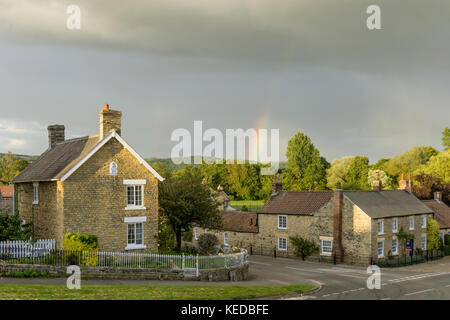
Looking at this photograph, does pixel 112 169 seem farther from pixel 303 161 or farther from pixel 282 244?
pixel 303 161

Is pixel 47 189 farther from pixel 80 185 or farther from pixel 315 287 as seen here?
pixel 315 287

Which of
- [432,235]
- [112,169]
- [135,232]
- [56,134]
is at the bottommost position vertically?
[432,235]

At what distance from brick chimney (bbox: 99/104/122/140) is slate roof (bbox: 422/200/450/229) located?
4239cm

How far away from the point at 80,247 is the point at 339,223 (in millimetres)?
27377

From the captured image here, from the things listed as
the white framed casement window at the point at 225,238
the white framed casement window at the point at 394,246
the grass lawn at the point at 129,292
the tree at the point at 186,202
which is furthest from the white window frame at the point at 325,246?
the grass lawn at the point at 129,292

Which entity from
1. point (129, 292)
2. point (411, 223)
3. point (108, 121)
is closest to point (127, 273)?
point (129, 292)

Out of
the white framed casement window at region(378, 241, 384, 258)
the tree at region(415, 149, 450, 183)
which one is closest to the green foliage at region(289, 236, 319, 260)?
the white framed casement window at region(378, 241, 384, 258)

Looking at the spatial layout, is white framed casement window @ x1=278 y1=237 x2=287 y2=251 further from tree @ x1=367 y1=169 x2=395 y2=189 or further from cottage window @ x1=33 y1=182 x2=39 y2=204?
tree @ x1=367 y1=169 x2=395 y2=189

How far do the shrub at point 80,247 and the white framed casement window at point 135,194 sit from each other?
4.42 m

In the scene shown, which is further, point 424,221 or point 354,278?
point 424,221


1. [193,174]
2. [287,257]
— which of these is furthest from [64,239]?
[287,257]

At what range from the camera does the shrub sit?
28609 millimetres

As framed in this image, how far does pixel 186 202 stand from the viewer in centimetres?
3781

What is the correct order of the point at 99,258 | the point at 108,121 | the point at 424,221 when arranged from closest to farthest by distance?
the point at 99,258 < the point at 108,121 < the point at 424,221
